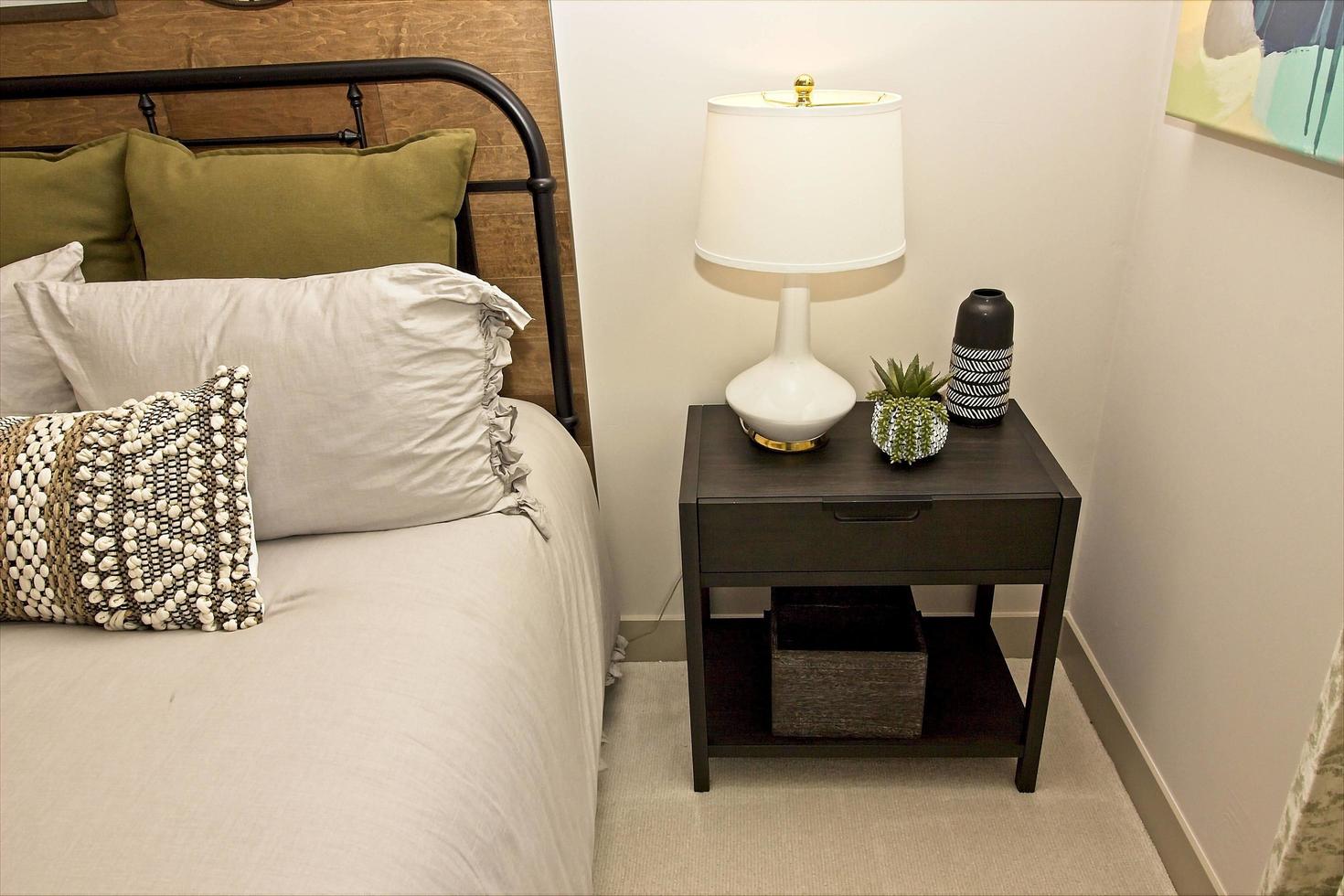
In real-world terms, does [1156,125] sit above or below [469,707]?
above

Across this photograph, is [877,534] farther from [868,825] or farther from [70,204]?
[70,204]

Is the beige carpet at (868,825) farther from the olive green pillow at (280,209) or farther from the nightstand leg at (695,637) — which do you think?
the olive green pillow at (280,209)

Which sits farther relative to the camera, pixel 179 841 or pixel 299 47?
pixel 299 47

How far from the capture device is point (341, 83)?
64.4 inches

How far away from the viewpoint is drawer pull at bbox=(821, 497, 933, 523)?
4.88 ft

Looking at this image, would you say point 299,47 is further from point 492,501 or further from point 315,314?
point 492,501

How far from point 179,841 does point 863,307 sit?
1.39m

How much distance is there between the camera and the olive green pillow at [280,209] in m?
1.51

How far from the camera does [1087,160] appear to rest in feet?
5.48

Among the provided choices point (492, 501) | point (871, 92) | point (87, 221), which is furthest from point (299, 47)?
point (871, 92)

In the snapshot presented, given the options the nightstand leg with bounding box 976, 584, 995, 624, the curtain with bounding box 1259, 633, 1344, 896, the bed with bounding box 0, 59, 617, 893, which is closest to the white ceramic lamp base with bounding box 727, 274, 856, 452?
the bed with bounding box 0, 59, 617, 893

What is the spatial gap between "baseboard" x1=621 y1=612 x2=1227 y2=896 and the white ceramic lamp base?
68 centimetres

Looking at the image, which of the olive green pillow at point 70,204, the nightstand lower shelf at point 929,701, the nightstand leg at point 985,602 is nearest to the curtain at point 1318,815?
the nightstand lower shelf at point 929,701

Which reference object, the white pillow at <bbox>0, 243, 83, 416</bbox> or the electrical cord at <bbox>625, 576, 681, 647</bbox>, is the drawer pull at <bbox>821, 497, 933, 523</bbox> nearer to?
the electrical cord at <bbox>625, 576, 681, 647</bbox>
